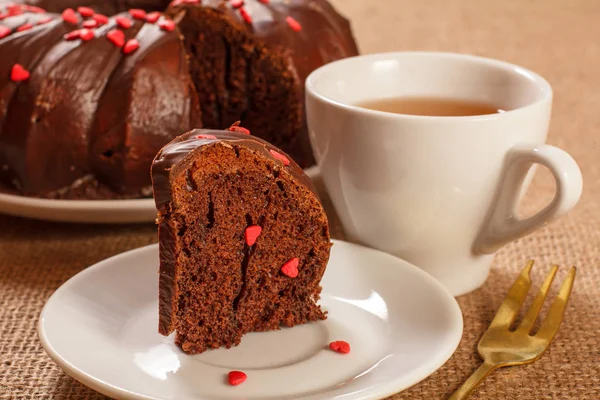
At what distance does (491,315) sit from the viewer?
59.4 inches

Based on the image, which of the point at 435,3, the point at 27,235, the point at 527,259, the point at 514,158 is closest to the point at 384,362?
the point at 514,158

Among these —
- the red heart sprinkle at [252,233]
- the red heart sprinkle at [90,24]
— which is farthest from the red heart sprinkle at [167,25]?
the red heart sprinkle at [252,233]

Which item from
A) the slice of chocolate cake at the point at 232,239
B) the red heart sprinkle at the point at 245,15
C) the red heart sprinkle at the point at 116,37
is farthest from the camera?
the red heart sprinkle at the point at 245,15

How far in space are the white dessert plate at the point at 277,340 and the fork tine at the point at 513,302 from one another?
0.14 meters

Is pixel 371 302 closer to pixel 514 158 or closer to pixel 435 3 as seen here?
pixel 514 158

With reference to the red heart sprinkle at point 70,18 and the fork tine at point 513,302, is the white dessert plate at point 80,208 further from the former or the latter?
the fork tine at point 513,302

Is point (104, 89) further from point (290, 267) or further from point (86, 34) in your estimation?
point (290, 267)

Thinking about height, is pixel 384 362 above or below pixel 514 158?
below

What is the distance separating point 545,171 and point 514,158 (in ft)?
2.72

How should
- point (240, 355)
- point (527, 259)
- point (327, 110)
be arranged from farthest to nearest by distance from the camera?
point (527, 259) < point (327, 110) < point (240, 355)

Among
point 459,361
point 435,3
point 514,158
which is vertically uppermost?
point 514,158

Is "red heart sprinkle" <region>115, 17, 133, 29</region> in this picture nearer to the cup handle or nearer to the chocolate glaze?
the chocolate glaze

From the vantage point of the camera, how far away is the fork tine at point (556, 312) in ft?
4.59

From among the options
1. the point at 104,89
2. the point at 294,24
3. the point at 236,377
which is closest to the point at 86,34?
the point at 104,89
